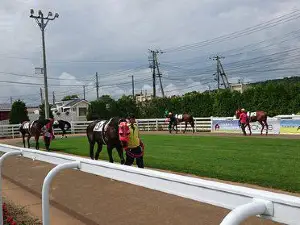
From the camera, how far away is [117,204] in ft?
25.0

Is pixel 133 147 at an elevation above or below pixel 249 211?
below

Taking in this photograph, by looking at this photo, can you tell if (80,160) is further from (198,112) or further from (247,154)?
(198,112)

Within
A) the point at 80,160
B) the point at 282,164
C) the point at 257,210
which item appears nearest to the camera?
the point at 257,210

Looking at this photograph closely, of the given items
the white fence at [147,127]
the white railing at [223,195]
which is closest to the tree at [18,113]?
the white fence at [147,127]

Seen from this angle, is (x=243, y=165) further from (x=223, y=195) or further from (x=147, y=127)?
(x=147, y=127)

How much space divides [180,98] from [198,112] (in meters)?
3.58

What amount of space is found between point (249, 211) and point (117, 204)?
5.58m

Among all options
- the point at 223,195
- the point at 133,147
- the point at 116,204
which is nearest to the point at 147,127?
the point at 133,147

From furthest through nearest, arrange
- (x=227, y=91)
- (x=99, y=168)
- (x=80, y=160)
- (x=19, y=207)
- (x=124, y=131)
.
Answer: (x=227, y=91) < (x=124, y=131) < (x=19, y=207) < (x=80, y=160) < (x=99, y=168)

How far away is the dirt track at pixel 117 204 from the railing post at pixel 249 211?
3.30 m

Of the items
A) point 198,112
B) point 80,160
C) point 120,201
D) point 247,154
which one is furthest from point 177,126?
point 80,160

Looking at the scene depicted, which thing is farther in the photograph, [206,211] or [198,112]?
[198,112]

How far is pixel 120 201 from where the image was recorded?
7832 millimetres

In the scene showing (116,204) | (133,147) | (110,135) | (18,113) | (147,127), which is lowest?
(116,204)
